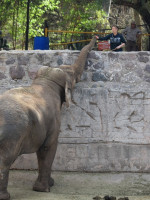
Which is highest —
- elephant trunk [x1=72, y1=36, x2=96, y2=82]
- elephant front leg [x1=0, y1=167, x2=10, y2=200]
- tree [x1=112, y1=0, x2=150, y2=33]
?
tree [x1=112, y1=0, x2=150, y2=33]

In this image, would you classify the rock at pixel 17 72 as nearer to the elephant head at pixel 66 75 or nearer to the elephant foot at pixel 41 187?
the elephant head at pixel 66 75

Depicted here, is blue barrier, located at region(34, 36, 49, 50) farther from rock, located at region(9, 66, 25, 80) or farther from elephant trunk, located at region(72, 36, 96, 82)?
elephant trunk, located at region(72, 36, 96, 82)

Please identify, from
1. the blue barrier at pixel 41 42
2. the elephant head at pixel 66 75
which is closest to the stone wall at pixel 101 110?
the elephant head at pixel 66 75

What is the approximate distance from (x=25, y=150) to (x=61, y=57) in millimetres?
2174

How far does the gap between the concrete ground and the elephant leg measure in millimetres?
119

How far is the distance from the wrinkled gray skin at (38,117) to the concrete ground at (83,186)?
0.26 m

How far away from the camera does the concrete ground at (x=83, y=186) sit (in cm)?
644

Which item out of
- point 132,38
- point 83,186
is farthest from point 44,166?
point 132,38

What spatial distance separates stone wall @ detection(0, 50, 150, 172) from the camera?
7.69 metres

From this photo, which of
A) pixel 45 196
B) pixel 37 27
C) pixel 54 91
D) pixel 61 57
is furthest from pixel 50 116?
pixel 37 27

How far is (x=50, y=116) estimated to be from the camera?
6535 mm

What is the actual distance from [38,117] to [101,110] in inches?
69.8

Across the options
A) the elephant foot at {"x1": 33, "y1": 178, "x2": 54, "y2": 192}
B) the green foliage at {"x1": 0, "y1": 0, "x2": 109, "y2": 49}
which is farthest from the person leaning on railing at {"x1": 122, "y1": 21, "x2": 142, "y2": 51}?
the elephant foot at {"x1": 33, "y1": 178, "x2": 54, "y2": 192}

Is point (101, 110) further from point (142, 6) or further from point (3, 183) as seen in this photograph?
point (142, 6)
